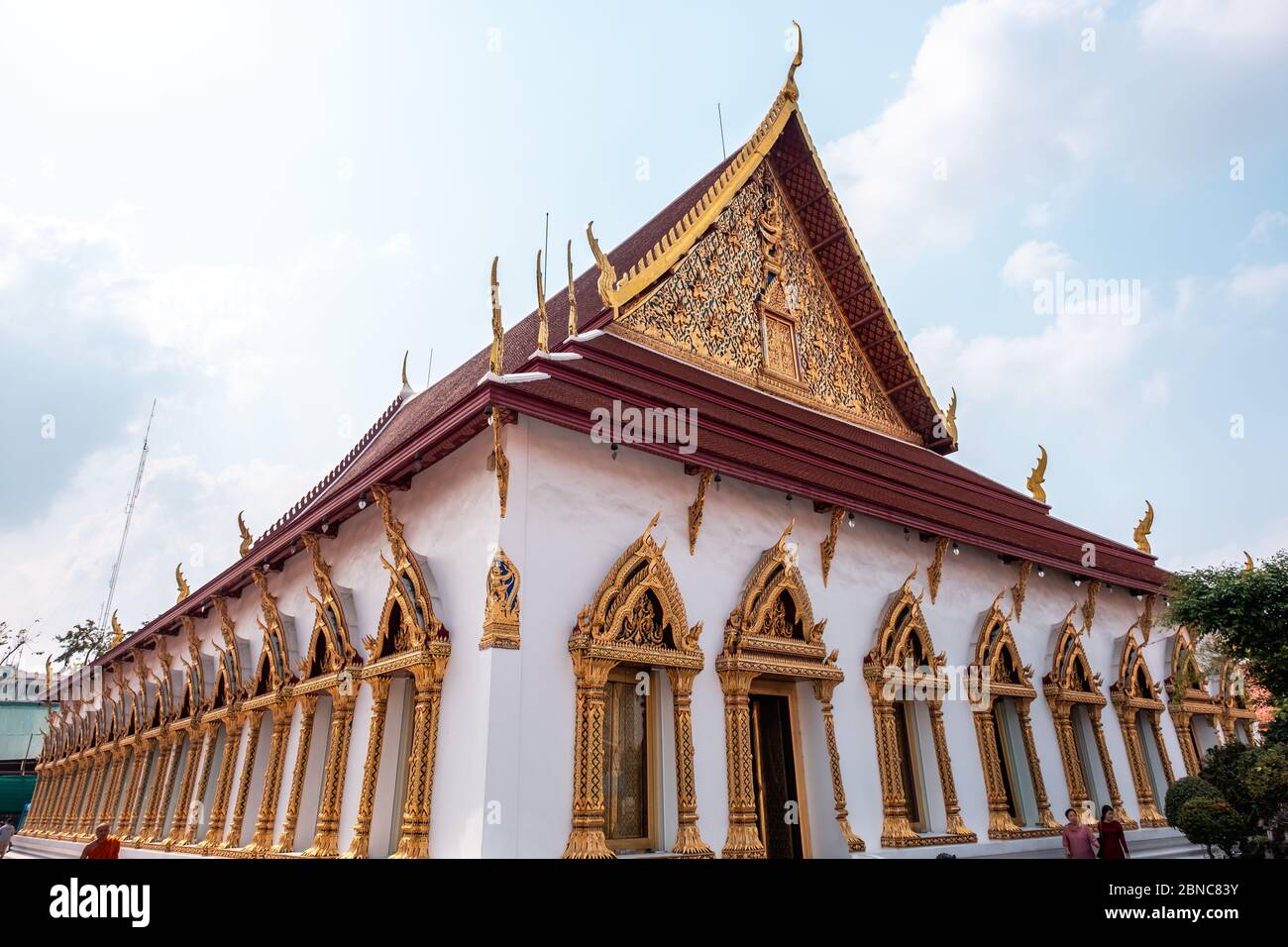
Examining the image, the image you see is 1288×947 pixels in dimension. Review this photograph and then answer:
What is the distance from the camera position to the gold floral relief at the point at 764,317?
9.09 metres

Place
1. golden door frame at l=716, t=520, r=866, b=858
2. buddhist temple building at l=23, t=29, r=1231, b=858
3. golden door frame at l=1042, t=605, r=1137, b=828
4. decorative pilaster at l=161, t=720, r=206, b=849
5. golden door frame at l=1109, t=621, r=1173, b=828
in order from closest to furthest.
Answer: buddhist temple building at l=23, t=29, r=1231, b=858 → golden door frame at l=716, t=520, r=866, b=858 → golden door frame at l=1042, t=605, r=1137, b=828 → decorative pilaster at l=161, t=720, r=206, b=849 → golden door frame at l=1109, t=621, r=1173, b=828

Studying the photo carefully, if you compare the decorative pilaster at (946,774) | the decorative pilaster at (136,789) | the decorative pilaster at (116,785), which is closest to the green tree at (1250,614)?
the decorative pilaster at (946,774)

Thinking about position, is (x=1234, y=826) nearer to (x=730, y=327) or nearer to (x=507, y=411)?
(x=730, y=327)

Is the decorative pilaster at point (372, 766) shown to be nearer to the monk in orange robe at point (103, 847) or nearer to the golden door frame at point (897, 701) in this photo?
the monk in orange robe at point (103, 847)

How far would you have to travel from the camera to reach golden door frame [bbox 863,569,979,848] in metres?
7.23

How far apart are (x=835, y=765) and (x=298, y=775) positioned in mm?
4729

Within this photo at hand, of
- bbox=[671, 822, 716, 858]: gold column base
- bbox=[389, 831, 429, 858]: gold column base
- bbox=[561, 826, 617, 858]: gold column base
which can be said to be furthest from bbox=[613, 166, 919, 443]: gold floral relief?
bbox=[389, 831, 429, 858]: gold column base

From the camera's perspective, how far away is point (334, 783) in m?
6.57

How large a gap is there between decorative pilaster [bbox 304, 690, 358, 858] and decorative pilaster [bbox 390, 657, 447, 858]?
106cm

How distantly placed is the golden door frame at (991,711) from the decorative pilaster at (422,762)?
5521 mm

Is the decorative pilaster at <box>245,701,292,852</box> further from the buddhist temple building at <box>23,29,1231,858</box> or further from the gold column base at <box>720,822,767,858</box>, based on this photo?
the gold column base at <box>720,822,767,858</box>

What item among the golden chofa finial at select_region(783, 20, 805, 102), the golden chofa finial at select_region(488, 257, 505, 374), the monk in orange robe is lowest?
the monk in orange robe
